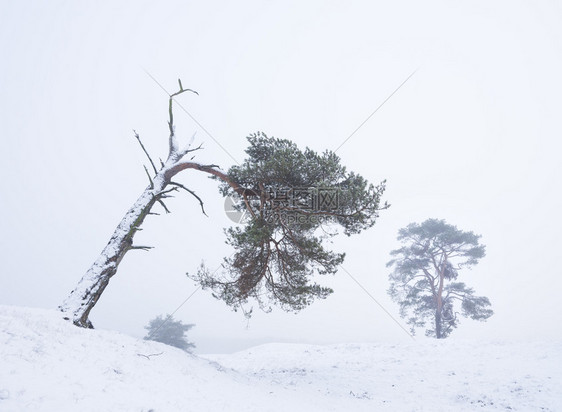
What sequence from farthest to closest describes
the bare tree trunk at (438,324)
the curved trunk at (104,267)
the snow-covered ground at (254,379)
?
1. the bare tree trunk at (438,324)
2. the curved trunk at (104,267)
3. the snow-covered ground at (254,379)

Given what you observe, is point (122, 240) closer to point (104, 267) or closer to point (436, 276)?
point (104, 267)

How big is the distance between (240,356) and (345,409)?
37.1ft

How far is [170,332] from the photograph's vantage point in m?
27.4

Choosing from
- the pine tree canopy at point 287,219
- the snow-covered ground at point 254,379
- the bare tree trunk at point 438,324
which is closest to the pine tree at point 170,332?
the snow-covered ground at point 254,379

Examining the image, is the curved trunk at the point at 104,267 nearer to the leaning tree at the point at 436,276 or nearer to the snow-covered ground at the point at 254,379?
the snow-covered ground at the point at 254,379

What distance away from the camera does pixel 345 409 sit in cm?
776

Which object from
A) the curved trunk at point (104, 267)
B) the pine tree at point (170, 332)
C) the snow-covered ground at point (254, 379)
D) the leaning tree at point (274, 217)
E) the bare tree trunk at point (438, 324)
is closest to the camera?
the snow-covered ground at point (254, 379)

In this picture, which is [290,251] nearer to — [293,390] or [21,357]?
[293,390]

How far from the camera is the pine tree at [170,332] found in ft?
88.4

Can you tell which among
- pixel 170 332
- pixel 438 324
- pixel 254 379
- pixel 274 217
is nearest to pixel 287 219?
pixel 274 217

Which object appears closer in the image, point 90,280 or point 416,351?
point 90,280

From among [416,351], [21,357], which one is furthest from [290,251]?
[416,351]

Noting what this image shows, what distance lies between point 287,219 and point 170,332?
23.0 meters

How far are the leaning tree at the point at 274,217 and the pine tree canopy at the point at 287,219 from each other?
Result: 4cm
